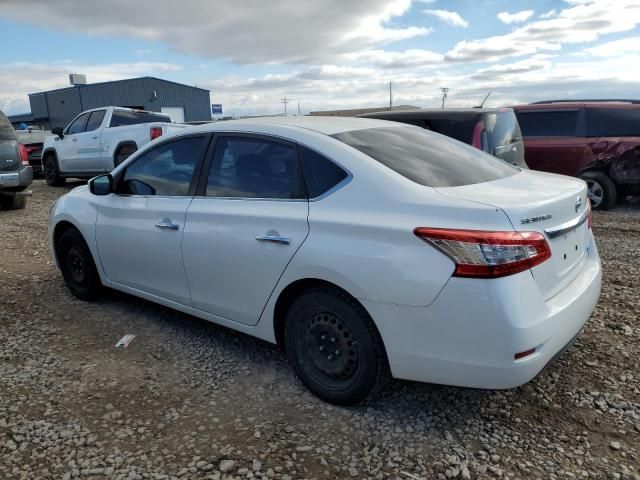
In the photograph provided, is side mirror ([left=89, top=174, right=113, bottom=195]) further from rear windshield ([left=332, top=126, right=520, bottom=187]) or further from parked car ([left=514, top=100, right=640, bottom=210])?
parked car ([left=514, top=100, right=640, bottom=210])

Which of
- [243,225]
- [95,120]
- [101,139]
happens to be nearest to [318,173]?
[243,225]

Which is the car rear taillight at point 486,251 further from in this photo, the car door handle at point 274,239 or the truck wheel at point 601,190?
the truck wheel at point 601,190

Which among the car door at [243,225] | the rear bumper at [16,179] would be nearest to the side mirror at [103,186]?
the car door at [243,225]

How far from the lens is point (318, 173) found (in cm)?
286

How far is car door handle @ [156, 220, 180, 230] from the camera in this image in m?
3.45

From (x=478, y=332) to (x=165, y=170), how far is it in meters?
2.51

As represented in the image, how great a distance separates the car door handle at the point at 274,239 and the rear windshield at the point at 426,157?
66 cm

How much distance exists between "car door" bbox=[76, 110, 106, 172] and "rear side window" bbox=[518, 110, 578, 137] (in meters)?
8.75

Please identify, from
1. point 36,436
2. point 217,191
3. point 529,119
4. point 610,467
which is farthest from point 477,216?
point 529,119

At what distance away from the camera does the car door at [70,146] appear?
39.3ft

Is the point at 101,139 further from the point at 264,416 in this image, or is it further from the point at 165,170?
the point at 264,416

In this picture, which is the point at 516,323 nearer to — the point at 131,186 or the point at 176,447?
the point at 176,447

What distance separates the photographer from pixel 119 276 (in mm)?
4078

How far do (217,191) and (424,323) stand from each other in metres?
1.65
